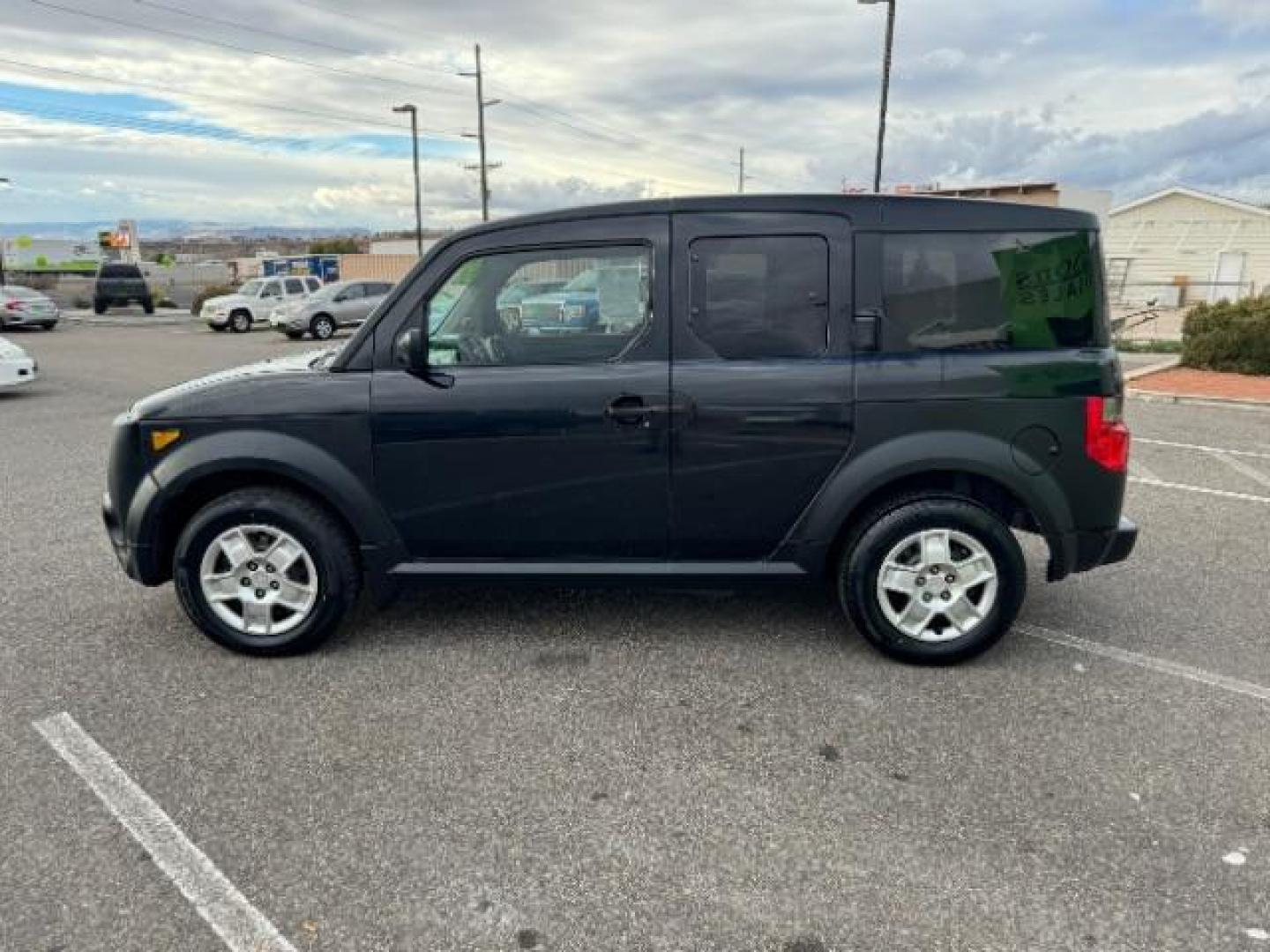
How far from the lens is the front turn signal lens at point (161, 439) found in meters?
3.74

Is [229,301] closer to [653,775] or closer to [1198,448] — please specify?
[1198,448]

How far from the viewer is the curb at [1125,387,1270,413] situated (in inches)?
414

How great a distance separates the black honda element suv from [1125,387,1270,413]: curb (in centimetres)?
855

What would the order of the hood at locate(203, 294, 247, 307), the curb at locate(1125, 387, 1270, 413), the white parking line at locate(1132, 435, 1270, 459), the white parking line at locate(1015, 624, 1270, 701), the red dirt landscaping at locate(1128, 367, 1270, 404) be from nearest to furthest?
the white parking line at locate(1015, 624, 1270, 701) → the white parking line at locate(1132, 435, 1270, 459) → the curb at locate(1125, 387, 1270, 413) → the red dirt landscaping at locate(1128, 367, 1270, 404) → the hood at locate(203, 294, 247, 307)

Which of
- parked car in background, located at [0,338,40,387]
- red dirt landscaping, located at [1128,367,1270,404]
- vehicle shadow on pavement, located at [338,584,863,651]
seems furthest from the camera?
parked car in background, located at [0,338,40,387]

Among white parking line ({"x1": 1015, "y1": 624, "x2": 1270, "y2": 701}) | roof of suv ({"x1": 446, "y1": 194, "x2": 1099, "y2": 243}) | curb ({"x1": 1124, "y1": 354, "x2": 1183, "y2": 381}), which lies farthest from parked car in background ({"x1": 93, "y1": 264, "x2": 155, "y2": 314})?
white parking line ({"x1": 1015, "y1": 624, "x2": 1270, "y2": 701})

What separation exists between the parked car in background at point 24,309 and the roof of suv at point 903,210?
92.2ft

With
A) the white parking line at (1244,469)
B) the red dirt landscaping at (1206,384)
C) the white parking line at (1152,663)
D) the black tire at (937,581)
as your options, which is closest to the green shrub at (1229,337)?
the red dirt landscaping at (1206,384)

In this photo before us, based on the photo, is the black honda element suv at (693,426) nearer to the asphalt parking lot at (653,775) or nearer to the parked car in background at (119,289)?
the asphalt parking lot at (653,775)

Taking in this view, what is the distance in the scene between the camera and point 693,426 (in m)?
3.61

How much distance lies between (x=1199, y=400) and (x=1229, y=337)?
288 cm

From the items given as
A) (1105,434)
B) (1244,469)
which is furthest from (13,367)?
(1244,469)

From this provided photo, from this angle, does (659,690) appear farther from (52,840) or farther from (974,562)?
(52,840)

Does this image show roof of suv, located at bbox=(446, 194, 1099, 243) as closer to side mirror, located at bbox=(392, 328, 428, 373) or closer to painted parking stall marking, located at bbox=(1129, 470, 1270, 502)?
side mirror, located at bbox=(392, 328, 428, 373)
